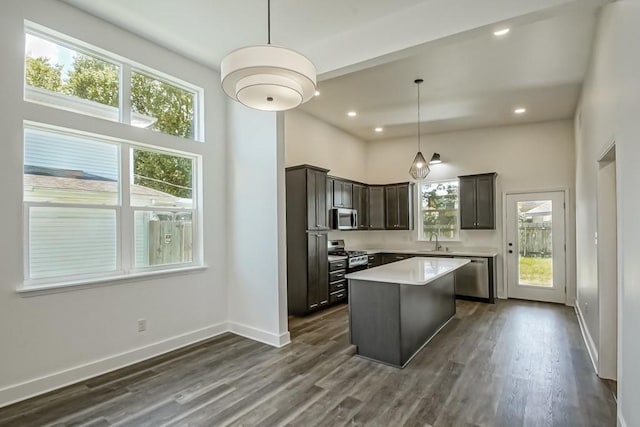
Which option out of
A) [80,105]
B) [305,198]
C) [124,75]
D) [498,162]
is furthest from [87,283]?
[498,162]

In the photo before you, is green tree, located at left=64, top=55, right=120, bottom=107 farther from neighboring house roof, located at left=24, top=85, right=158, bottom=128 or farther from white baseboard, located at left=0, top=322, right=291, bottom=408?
white baseboard, located at left=0, top=322, right=291, bottom=408

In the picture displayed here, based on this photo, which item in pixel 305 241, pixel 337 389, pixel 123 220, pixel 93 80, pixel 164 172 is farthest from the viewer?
pixel 305 241

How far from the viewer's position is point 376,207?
741 centimetres

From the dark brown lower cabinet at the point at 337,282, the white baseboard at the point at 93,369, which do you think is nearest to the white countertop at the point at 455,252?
the dark brown lower cabinet at the point at 337,282

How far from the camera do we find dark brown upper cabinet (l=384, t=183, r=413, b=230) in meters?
7.20

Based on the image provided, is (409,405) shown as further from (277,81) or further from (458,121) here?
(458,121)

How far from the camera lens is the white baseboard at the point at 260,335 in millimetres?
3885

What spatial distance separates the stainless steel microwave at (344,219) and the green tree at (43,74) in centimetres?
410

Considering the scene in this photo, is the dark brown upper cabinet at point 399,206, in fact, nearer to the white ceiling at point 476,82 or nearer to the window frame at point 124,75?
the white ceiling at point 476,82

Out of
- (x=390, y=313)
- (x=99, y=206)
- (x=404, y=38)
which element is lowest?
(x=390, y=313)

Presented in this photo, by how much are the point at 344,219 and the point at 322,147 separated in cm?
143

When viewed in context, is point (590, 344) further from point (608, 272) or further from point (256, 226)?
point (256, 226)

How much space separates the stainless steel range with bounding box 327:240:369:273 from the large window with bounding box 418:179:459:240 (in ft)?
5.33

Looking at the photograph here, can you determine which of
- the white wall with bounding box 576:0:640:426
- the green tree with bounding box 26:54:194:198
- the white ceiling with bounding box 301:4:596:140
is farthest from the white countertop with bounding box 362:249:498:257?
the green tree with bounding box 26:54:194:198
